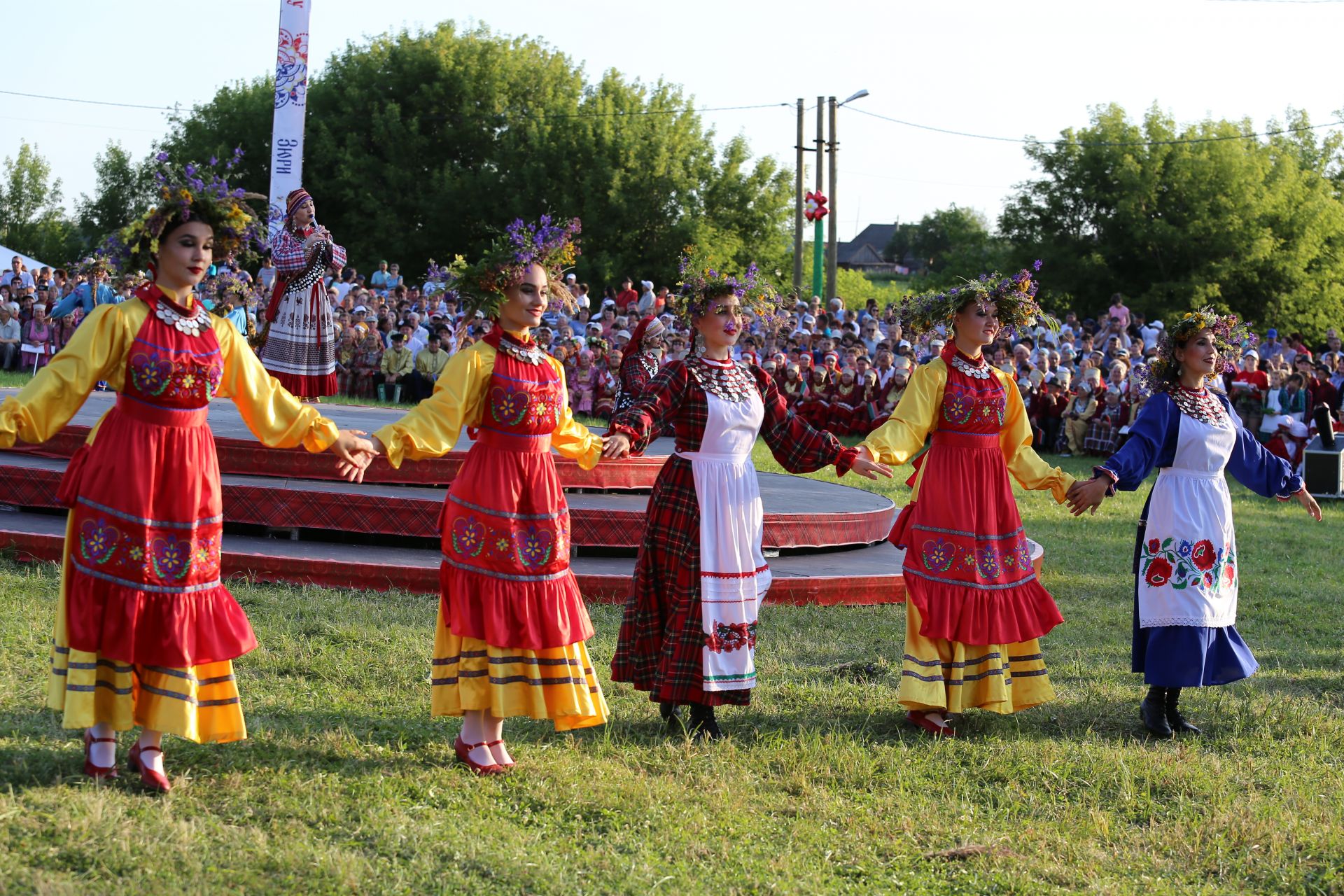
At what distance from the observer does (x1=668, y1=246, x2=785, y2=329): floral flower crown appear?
584 cm

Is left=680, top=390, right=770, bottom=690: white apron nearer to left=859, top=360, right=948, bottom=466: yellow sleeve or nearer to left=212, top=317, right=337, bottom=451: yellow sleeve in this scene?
left=859, top=360, right=948, bottom=466: yellow sleeve

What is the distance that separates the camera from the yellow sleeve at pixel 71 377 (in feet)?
14.4

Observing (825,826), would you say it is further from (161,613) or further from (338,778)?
(161,613)

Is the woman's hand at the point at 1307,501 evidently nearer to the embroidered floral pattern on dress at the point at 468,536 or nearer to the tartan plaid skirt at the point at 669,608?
the tartan plaid skirt at the point at 669,608

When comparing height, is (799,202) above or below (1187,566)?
above

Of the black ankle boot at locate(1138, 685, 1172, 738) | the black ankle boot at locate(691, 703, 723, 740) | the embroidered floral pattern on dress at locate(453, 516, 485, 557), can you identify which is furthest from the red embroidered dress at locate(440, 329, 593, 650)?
the black ankle boot at locate(1138, 685, 1172, 738)

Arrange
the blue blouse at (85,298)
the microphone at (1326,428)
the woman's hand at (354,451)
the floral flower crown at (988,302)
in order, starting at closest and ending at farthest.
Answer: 1. the woman's hand at (354,451)
2. the floral flower crown at (988,302)
3. the blue blouse at (85,298)
4. the microphone at (1326,428)

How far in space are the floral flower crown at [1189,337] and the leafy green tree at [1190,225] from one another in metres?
28.0

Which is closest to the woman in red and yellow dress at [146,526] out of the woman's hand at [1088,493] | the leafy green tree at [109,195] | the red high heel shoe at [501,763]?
the red high heel shoe at [501,763]

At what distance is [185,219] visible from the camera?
4.72 m

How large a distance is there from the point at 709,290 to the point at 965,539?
156 centimetres

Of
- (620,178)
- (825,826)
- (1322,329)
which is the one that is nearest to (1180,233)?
(1322,329)

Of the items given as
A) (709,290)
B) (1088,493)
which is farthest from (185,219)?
(1088,493)

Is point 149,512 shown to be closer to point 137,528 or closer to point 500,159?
point 137,528
